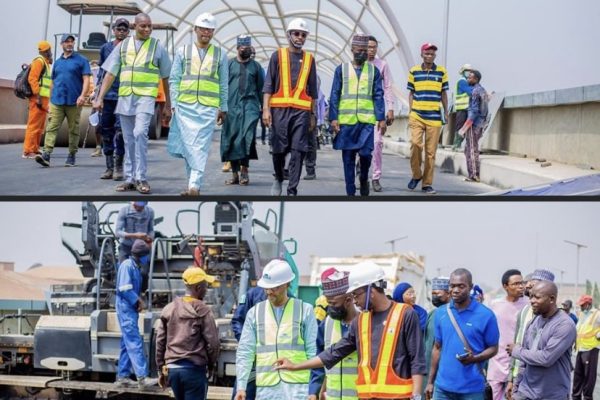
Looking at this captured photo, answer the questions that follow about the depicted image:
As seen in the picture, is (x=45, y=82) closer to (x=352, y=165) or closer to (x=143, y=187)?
(x=143, y=187)

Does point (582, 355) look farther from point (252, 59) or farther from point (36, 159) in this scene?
point (36, 159)

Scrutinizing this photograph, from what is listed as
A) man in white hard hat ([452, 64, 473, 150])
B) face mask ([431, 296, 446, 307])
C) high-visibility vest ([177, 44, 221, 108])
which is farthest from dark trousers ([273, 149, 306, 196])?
man in white hard hat ([452, 64, 473, 150])

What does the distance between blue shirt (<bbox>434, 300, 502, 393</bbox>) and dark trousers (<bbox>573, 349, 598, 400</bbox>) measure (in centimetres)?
416

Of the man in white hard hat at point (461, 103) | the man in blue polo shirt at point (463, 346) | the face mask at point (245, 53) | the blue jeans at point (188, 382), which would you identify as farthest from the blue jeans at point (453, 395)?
the man in white hard hat at point (461, 103)

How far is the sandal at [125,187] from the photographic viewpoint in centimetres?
1066

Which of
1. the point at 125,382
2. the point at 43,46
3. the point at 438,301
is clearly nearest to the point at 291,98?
the point at 438,301

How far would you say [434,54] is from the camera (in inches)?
440

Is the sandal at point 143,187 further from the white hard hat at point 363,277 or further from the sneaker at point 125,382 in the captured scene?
the white hard hat at point 363,277

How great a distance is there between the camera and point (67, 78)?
460 inches

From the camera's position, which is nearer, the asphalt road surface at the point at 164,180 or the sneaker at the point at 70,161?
the asphalt road surface at the point at 164,180

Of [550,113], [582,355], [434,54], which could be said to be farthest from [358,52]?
[582,355]

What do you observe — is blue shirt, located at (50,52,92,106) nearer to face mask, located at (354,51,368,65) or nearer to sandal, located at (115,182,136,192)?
sandal, located at (115,182,136,192)

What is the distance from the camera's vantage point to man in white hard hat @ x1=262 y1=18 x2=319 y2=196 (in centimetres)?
1002

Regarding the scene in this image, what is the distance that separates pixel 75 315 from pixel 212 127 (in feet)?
8.77
